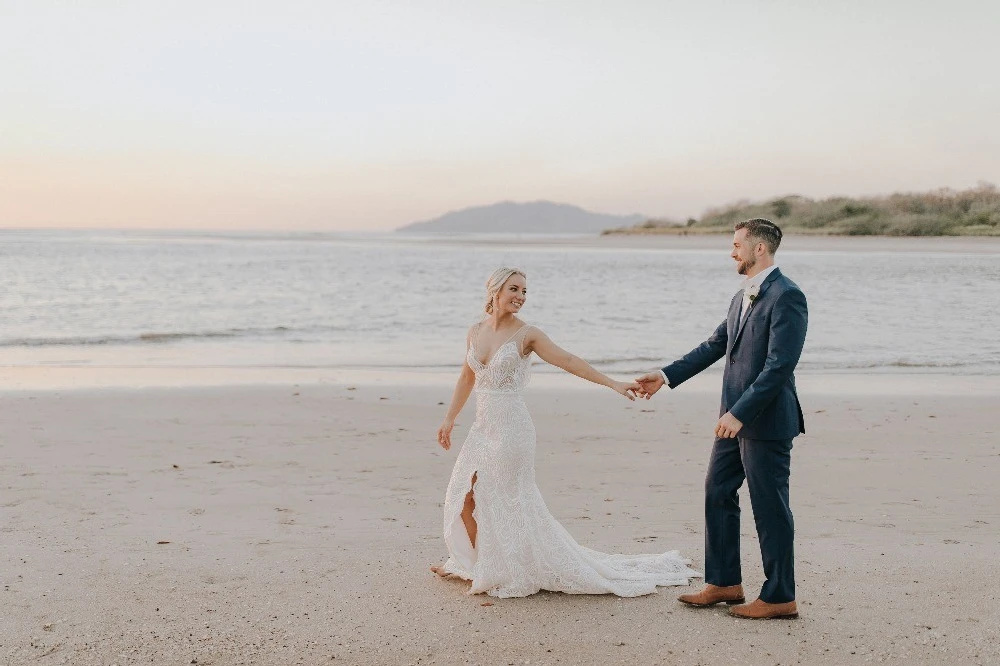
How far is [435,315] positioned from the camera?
24.6 metres

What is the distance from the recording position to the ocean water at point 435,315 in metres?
16.7

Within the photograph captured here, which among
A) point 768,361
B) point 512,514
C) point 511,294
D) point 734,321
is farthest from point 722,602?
point 511,294

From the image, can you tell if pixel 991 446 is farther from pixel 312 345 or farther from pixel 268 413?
pixel 312 345

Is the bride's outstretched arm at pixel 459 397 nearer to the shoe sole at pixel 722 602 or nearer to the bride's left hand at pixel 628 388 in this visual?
the bride's left hand at pixel 628 388

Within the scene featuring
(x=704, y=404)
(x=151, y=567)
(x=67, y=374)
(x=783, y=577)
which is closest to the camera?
(x=783, y=577)

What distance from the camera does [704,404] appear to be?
11406 millimetres

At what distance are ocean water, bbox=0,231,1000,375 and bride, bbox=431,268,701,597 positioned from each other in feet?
31.7

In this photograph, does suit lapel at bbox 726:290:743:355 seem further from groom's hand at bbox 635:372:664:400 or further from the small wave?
the small wave

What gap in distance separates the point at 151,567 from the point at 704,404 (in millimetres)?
7394

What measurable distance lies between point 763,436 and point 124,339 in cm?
1675

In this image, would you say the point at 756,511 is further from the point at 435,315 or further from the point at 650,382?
the point at 435,315

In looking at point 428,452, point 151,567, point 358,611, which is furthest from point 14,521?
point 428,452

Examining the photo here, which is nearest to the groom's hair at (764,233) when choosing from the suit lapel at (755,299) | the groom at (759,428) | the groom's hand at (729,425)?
the groom at (759,428)

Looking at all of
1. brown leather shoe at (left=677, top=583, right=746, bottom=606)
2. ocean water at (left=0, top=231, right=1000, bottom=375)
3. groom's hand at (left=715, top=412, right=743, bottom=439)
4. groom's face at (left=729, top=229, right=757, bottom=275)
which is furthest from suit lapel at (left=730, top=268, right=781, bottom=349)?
ocean water at (left=0, top=231, right=1000, bottom=375)
